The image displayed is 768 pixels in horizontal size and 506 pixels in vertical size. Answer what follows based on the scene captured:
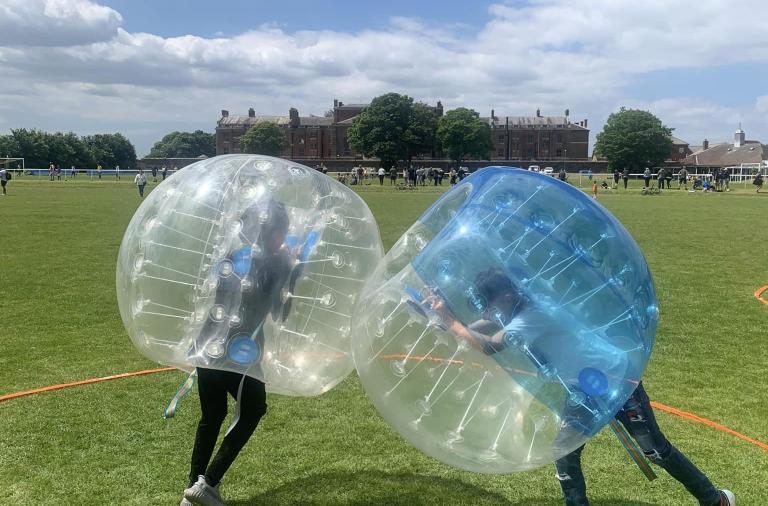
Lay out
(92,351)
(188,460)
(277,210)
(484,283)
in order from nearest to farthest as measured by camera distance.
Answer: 1. (484,283)
2. (277,210)
3. (188,460)
4. (92,351)

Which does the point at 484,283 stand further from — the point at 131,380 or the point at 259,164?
the point at 131,380

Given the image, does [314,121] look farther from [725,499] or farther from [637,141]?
[725,499]

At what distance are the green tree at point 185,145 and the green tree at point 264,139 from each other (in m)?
37.2

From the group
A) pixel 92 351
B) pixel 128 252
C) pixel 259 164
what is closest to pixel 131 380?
pixel 92 351

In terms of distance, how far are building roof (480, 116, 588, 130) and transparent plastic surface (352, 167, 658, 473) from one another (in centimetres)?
13088

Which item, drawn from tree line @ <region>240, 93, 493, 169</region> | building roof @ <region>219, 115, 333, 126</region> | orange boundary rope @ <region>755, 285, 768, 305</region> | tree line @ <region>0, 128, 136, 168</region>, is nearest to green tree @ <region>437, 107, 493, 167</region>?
tree line @ <region>240, 93, 493, 169</region>

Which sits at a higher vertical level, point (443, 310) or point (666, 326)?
point (443, 310)

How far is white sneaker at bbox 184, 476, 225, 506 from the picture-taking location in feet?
12.5

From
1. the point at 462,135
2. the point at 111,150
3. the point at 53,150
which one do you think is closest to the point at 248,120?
the point at 111,150

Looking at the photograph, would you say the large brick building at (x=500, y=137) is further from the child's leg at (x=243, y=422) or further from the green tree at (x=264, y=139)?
the child's leg at (x=243, y=422)

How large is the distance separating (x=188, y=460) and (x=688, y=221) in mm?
24083

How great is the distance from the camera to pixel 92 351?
7.46 metres

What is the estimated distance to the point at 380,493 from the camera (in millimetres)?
4379

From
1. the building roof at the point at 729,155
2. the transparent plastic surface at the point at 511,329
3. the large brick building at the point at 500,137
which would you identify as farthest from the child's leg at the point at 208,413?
the building roof at the point at 729,155
